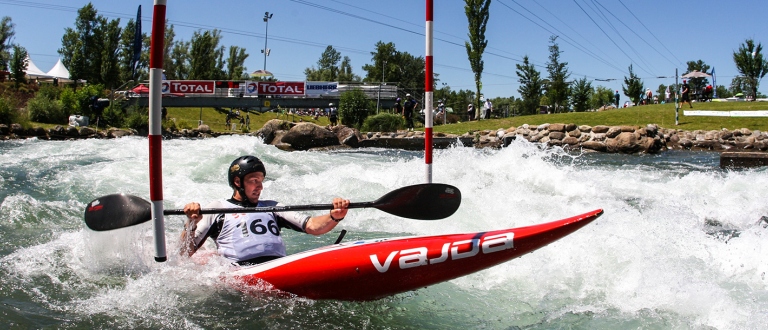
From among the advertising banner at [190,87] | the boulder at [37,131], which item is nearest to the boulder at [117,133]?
the boulder at [37,131]

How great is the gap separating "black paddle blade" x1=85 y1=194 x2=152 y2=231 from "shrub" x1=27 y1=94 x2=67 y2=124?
2278 cm

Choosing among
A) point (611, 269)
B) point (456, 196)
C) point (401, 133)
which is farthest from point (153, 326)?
point (401, 133)

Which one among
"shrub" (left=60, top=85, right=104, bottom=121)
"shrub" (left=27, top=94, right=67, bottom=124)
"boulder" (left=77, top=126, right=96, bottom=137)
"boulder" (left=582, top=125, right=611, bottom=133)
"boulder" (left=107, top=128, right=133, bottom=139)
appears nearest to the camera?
"boulder" (left=582, top=125, right=611, bottom=133)

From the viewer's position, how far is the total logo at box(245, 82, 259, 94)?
30691mm

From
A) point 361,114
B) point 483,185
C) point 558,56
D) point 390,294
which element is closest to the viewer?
point 390,294

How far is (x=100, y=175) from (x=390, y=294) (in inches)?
278

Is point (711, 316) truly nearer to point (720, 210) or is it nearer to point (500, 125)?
point (720, 210)

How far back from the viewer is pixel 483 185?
8031mm

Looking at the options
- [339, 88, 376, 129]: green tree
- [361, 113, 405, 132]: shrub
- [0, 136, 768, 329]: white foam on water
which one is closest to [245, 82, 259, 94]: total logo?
[339, 88, 376, 129]: green tree

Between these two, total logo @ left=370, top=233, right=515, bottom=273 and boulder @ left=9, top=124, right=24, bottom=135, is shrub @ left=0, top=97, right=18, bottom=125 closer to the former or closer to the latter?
boulder @ left=9, top=124, right=24, bottom=135

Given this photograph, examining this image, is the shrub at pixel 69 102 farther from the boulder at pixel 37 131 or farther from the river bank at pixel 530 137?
the boulder at pixel 37 131

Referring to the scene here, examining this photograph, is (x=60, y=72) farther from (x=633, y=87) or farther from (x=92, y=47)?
(x=633, y=87)

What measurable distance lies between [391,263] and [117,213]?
1.74 m

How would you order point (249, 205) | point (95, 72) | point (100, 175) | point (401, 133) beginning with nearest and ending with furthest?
point (249, 205), point (100, 175), point (401, 133), point (95, 72)
